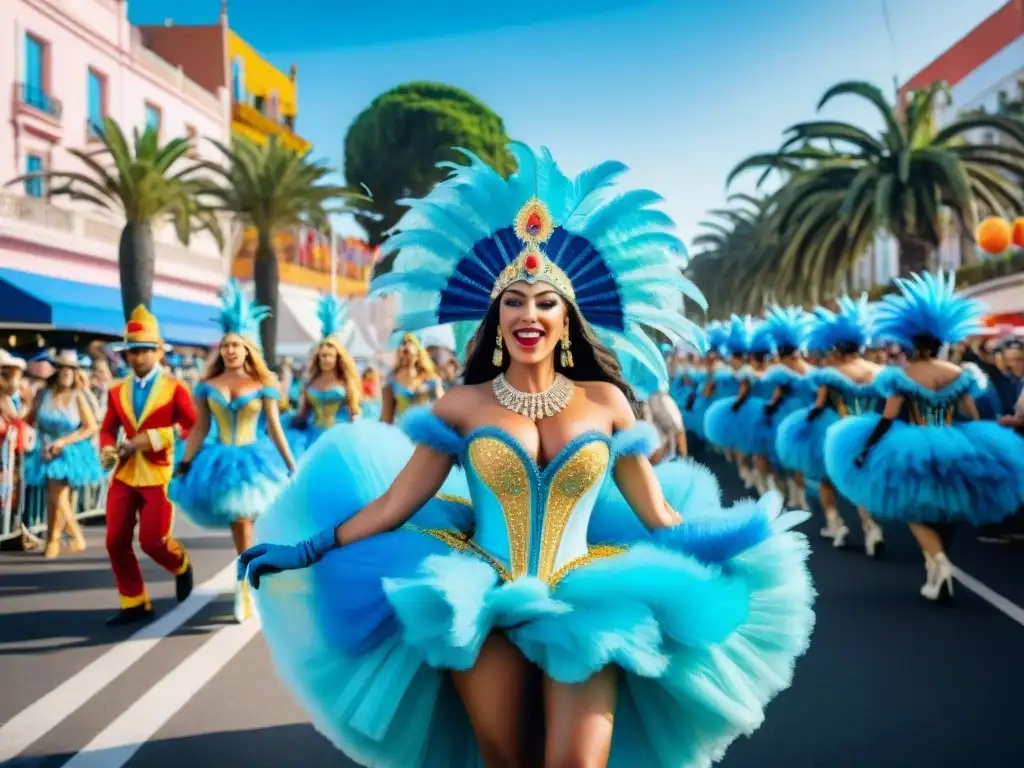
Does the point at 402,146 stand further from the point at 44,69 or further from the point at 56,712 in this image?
the point at 56,712

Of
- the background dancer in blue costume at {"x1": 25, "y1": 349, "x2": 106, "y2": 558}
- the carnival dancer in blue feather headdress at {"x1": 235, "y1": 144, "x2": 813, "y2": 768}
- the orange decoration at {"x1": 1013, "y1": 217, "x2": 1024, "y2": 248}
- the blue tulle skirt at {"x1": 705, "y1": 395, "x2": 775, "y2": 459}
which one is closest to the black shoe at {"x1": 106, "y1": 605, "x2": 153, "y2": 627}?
the background dancer in blue costume at {"x1": 25, "y1": 349, "x2": 106, "y2": 558}

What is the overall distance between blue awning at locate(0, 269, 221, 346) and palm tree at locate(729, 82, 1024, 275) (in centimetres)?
1336

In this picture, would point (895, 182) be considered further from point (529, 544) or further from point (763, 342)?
point (529, 544)

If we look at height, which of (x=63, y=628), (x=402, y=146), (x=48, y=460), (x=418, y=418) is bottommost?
(x=63, y=628)

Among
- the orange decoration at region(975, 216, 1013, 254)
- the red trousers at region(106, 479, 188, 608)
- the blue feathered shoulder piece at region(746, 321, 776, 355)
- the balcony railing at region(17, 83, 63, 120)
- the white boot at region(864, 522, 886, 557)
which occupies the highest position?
the balcony railing at region(17, 83, 63, 120)

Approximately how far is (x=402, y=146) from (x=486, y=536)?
6373cm

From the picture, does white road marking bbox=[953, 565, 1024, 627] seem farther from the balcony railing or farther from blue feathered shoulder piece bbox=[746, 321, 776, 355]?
the balcony railing

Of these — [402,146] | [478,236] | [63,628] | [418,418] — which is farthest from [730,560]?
[402,146]

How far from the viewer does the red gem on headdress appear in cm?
375

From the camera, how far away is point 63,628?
762cm

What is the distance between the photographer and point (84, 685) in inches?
243

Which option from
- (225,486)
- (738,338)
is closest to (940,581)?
(225,486)

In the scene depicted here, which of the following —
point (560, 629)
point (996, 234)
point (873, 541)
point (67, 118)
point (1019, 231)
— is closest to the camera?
point (560, 629)

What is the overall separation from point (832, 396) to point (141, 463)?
286 inches
